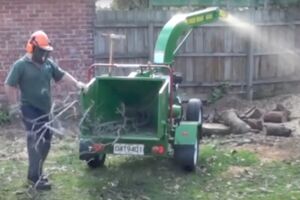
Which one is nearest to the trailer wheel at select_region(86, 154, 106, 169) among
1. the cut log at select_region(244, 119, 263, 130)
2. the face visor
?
the face visor

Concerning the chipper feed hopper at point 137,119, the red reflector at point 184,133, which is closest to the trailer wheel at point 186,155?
the chipper feed hopper at point 137,119

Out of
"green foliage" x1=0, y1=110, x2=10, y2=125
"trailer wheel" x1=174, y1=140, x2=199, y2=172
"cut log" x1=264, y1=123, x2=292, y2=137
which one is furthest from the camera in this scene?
"green foliage" x1=0, y1=110, x2=10, y2=125

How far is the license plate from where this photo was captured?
8.16m

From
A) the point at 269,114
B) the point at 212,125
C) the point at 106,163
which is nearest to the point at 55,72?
the point at 106,163

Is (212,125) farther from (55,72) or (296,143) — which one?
(55,72)

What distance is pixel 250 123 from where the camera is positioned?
11.4 meters

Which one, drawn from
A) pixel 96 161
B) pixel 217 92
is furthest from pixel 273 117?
pixel 96 161

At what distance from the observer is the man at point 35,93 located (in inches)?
312

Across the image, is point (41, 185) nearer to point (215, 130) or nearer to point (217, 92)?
point (215, 130)

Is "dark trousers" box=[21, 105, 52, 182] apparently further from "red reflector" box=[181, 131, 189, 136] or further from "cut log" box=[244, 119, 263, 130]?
"cut log" box=[244, 119, 263, 130]

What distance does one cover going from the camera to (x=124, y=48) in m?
13.5

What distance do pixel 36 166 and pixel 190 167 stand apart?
193cm

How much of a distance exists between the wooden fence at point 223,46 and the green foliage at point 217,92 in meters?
0.13

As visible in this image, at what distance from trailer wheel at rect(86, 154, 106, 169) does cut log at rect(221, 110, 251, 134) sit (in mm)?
2801
